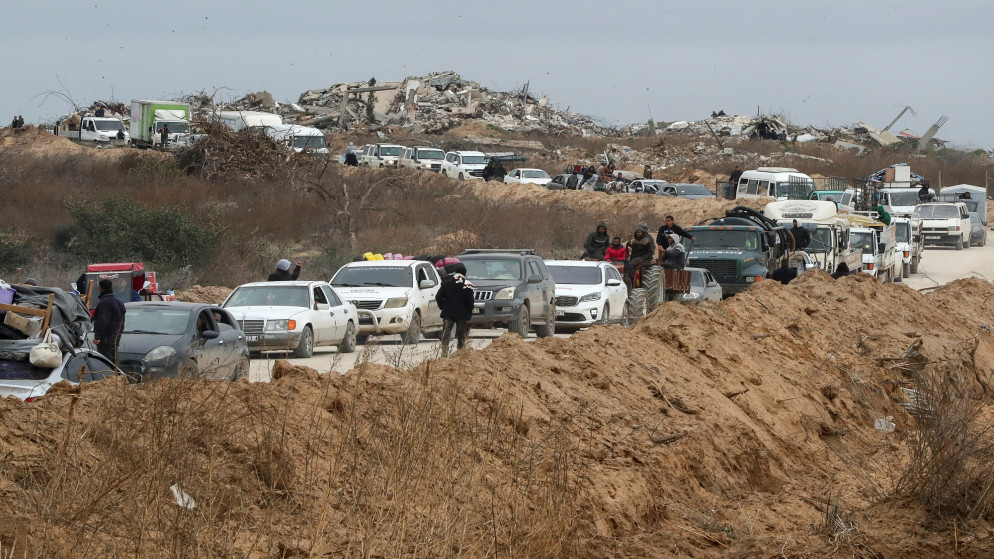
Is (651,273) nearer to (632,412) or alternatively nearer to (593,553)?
(632,412)

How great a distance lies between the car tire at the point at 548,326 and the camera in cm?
2288

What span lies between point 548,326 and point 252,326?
5.88m

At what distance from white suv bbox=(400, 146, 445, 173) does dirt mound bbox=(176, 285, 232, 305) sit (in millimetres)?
29001

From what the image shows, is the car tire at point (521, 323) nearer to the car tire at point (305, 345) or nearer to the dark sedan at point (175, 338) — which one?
the car tire at point (305, 345)

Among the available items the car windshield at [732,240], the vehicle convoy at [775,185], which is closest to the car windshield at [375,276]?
the car windshield at [732,240]

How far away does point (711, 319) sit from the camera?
1652 centimetres

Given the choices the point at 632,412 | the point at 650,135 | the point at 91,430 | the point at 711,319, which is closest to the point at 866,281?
the point at 711,319

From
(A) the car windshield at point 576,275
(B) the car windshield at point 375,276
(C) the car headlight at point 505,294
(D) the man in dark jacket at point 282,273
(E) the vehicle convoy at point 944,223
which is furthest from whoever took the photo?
(E) the vehicle convoy at point 944,223

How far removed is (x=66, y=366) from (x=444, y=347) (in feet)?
13.3

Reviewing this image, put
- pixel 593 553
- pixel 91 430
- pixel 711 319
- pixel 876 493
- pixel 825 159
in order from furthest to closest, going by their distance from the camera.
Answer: pixel 825 159 → pixel 711 319 → pixel 876 493 → pixel 593 553 → pixel 91 430

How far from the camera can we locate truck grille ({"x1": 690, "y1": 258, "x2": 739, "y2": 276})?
28.0 m

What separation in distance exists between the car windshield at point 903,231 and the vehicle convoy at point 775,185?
534cm

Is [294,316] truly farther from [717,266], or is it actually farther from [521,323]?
[717,266]

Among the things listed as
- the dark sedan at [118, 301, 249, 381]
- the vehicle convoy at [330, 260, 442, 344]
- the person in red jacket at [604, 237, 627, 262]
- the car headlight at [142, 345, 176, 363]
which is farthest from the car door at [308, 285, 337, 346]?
the person in red jacket at [604, 237, 627, 262]
